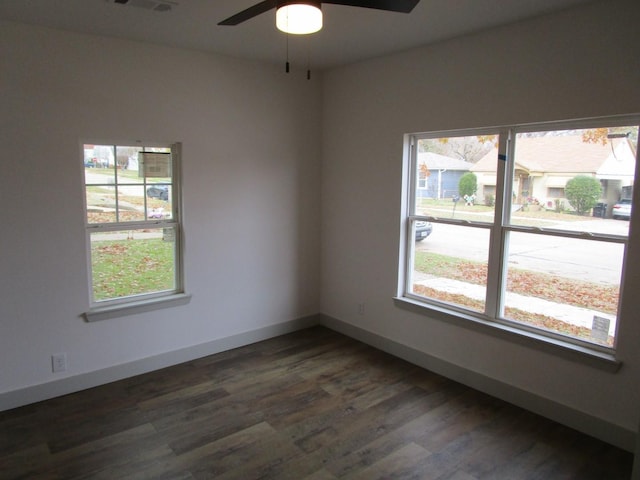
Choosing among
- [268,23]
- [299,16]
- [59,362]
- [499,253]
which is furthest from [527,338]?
[59,362]

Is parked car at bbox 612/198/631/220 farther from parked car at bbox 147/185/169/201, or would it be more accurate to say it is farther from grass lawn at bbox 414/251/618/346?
parked car at bbox 147/185/169/201

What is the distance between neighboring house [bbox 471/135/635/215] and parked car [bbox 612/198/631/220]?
0.12 feet

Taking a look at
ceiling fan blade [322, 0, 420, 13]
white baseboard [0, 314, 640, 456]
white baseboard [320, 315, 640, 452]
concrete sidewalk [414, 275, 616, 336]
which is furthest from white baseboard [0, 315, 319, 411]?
ceiling fan blade [322, 0, 420, 13]

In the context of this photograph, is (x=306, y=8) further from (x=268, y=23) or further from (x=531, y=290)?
(x=531, y=290)

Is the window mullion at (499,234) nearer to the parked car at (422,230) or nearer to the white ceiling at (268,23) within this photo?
the parked car at (422,230)

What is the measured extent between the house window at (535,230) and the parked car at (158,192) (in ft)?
7.09

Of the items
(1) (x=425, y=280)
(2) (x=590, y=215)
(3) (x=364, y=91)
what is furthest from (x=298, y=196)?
(2) (x=590, y=215)

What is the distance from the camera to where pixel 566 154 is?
303 cm

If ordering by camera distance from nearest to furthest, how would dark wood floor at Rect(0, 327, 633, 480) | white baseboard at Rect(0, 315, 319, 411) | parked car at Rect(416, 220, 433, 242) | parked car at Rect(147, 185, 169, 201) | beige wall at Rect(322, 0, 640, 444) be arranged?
dark wood floor at Rect(0, 327, 633, 480) → beige wall at Rect(322, 0, 640, 444) → white baseboard at Rect(0, 315, 319, 411) → parked car at Rect(147, 185, 169, 201) → parked car at Rect(416, 220, 433, 242)

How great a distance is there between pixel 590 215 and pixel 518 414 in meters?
1.47

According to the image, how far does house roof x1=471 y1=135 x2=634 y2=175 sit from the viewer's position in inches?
112

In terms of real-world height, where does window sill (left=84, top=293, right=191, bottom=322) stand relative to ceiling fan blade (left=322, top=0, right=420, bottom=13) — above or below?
below

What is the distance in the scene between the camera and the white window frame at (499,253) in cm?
291

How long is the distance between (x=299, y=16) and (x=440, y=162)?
216cm
